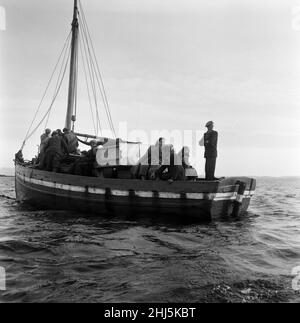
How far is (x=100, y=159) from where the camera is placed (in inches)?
515

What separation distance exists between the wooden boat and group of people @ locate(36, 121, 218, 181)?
23.8 inches

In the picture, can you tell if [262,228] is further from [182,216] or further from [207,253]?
[207,253]

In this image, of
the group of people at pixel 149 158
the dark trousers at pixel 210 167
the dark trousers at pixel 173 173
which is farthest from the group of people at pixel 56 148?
the dark trousers at pixel 210 167

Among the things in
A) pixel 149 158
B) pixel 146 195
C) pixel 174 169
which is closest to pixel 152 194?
pixel 146 195

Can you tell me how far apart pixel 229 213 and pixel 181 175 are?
83.6 inches

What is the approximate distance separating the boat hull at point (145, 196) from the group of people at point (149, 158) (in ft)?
1.97

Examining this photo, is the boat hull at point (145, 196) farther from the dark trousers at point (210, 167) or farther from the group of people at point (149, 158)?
the dark trousers at point (210, 167)

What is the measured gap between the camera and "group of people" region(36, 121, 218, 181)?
37.9 ft

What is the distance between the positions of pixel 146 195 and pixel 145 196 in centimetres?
5

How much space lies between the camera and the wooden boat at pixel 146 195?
11.0 metres

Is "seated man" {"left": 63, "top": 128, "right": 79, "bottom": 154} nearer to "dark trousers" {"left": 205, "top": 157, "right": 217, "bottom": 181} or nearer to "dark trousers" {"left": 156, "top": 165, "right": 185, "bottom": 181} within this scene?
"dark trousers" {"left": 156, "top": 165, "right": 185, "bottom": 181}

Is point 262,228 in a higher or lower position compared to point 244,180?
lower

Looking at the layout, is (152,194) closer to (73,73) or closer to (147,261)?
(147,261)
